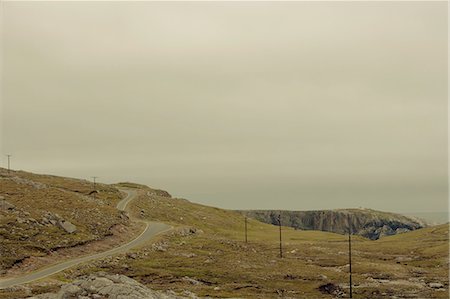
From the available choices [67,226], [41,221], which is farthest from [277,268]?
[41,221]

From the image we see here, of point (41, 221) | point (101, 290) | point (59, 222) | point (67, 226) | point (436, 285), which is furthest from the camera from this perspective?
point (59, 222)

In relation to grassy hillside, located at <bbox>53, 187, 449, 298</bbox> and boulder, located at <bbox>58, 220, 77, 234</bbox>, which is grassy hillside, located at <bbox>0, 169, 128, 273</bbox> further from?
grassy hillside, located at <bbox>53, 187, 449, 298</bbox>

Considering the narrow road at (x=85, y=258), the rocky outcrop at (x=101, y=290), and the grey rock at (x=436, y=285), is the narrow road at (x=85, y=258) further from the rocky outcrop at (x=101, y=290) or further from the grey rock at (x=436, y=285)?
the grey rock at (x=436, y=285)

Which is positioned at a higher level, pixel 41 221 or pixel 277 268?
pixel 41 221

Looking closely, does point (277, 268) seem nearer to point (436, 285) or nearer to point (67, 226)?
point (436, 285)

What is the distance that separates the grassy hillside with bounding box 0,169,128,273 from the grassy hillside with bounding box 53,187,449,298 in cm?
1297

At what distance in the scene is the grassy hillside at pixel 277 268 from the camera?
3031 inches

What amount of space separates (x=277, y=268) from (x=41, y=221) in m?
55.6

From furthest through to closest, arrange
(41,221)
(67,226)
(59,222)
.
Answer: (59,222) < (67,226) < (41,221)

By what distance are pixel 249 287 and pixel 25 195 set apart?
7836 centimetres

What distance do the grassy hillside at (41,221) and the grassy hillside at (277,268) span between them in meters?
13.0

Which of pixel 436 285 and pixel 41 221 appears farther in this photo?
pixel 41 221

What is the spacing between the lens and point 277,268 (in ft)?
308

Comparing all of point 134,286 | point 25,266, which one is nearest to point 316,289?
point 134,286
